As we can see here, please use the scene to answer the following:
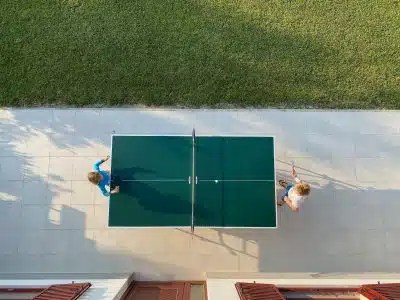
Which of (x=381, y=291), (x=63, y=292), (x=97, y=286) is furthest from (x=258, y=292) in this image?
(x=63, y=292)

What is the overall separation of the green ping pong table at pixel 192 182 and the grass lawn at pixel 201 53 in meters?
1.99

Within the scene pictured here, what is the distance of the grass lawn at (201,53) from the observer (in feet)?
30.8

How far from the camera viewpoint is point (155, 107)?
9.34 m

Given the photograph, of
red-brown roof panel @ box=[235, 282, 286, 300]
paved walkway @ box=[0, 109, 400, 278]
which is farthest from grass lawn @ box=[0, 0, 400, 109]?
red-brown roof panel @ box=[235, 282, 286, 300]

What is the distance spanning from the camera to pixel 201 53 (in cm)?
960

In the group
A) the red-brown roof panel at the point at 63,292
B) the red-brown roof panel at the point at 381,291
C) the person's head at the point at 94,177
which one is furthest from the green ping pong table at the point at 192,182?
the red-brown roof panel at the point at 381,291

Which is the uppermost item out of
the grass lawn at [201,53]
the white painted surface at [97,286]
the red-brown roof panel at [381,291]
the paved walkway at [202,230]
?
the grass lawn at [201,53]

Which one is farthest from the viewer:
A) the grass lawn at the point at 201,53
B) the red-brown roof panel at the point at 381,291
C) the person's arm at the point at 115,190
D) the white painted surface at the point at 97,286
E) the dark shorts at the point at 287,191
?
the grass lawn at the point at 201,53

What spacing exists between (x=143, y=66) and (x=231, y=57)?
2.12 meters

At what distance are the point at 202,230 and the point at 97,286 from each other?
256 cm

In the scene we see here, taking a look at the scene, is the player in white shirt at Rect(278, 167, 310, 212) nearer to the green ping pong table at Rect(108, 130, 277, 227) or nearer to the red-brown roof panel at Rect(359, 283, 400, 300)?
the green ping pong table at Rect(108, 130, 277, 227)

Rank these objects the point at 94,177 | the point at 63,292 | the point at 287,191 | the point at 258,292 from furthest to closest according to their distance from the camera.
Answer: the point at 287,191, the point at 94,177, the point at 258,292, the point at 63,292

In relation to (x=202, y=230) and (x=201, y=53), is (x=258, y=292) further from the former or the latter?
(x=201, y=53)

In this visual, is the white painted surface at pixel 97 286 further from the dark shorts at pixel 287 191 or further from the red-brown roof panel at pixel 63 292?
the dark shorts at pixel 287 191
